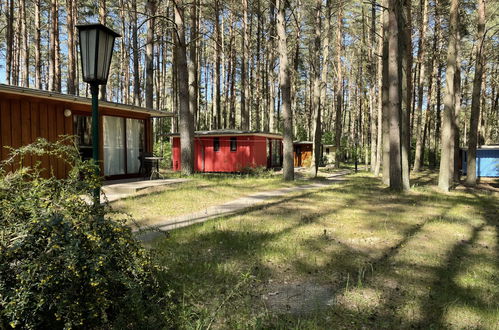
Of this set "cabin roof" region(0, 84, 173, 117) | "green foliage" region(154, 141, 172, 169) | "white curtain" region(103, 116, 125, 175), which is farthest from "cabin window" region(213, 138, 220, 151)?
"white curtain" region(103, 116, 125, 175)

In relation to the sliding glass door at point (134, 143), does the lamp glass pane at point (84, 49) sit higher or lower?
higher

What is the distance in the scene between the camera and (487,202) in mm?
10344

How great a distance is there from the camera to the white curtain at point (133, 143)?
12.6m

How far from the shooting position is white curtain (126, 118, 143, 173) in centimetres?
1265

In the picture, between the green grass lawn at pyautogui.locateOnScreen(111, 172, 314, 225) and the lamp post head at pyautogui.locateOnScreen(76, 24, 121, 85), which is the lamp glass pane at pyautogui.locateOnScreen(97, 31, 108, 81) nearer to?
the lamp post head at pyautogui.locateOnScreen(76, 24, 121, 85)

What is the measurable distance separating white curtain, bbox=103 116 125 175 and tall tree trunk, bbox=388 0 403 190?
30.7ft

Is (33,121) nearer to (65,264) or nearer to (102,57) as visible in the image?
(102,57)

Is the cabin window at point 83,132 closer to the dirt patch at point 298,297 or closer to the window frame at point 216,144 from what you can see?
the dirt patch at point 298,297

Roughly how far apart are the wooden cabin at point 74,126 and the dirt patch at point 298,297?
4374 millimetres

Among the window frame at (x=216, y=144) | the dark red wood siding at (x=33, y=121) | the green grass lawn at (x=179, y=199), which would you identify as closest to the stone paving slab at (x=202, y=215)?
the green grass lawn at (x=179, y=199)

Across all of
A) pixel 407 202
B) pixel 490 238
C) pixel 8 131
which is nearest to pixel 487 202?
pixel 407 202

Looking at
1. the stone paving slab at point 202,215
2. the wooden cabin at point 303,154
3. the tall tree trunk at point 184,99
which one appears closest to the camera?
the stone paving slab at point 202,215

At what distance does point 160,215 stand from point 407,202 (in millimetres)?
6682

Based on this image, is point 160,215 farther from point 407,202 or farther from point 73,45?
point 73,45
